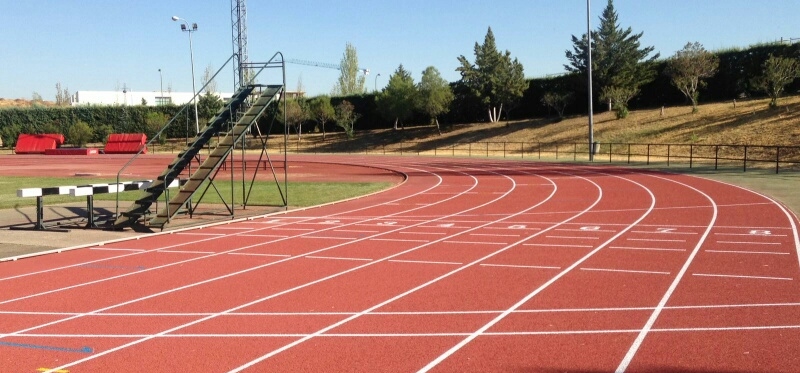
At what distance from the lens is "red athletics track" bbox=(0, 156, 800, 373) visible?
640cm

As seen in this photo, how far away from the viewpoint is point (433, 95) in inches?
2810

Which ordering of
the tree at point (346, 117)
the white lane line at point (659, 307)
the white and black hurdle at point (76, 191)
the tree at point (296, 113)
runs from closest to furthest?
the white lane line at point (659, 307) → the white and black hurdle at point (76, 191) → the tree at point (346, 117) → the tree at point (296, 113)

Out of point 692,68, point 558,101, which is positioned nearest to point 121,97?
point 558,101

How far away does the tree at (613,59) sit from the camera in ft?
212

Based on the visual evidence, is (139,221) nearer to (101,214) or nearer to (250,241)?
(101,214)

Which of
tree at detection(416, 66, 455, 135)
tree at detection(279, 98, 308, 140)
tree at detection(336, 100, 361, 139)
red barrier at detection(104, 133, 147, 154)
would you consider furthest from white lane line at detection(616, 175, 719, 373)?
tree at detection(279, 98, 308, 140)

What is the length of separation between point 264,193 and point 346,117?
5189cm

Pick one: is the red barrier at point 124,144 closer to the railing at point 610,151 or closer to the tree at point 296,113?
the railing at point 610,151

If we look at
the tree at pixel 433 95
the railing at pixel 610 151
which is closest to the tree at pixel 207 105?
the railing at pixel 610 151

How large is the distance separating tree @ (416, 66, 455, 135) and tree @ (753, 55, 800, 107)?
28052 millimetres

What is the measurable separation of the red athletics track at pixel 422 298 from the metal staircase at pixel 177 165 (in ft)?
4.45

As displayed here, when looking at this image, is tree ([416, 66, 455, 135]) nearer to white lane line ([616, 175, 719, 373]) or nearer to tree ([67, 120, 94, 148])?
tree ([67, 120, 94, 148])

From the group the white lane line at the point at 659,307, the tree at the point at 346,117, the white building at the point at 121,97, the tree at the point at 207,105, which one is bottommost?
the white lane line at the point at 659,307

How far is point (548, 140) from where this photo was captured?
58.5 metres
